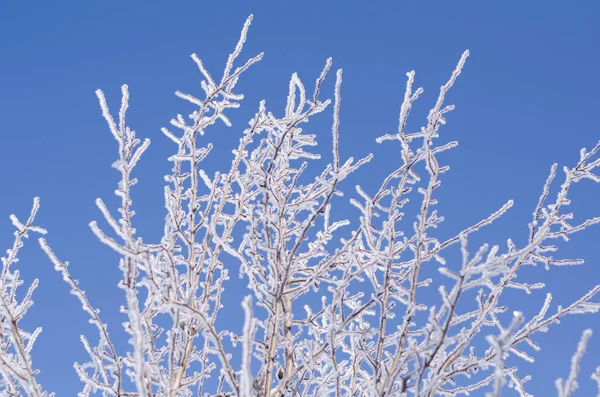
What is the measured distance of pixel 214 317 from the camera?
343 centimetres

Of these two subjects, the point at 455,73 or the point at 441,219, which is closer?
the point at 455,73

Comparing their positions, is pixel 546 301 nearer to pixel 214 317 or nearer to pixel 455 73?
pixel 455 73

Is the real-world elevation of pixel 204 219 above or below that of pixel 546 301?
above

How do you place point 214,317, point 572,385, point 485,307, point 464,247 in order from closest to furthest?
point 572,385
point 464,247
point 485,307
point 214,317

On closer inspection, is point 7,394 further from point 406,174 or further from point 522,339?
point 522,339

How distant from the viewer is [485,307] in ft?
10.1

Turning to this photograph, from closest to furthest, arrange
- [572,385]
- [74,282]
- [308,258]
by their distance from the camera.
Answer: [572,385]
[74,282]
[308,258]

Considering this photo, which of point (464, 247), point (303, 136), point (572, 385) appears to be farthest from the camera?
point (303, 136)

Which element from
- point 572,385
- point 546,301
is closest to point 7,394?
point 572,385

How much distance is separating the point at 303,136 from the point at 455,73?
3.63ft

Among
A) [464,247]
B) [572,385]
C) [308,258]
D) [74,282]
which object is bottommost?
[572,385]

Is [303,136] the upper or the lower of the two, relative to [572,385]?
upper

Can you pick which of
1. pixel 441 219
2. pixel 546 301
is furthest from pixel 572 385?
pixel 441 219

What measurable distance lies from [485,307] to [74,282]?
2.21 metres
